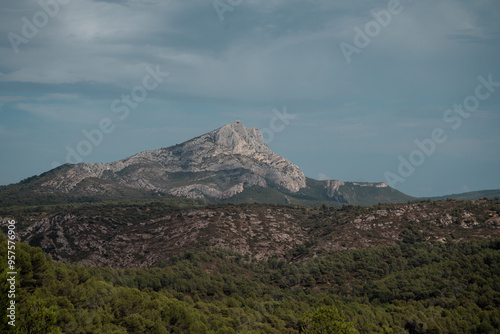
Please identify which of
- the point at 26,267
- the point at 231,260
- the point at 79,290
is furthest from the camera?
the point at 231,260

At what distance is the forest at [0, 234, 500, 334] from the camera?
6147 cm

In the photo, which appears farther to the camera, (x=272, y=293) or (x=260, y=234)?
(x=260, y=234)

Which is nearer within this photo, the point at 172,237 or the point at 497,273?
the point at 497,273


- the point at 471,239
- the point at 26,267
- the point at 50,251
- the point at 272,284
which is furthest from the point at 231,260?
the point at 26,267

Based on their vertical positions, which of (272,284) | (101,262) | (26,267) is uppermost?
(26,267)

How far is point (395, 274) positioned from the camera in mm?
128000

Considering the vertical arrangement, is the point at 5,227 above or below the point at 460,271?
above

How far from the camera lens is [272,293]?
410 feet

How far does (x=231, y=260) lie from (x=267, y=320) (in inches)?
2777

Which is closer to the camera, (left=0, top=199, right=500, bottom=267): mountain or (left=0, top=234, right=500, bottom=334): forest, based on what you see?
(left=0, top=234, right=500, bottom=334): forest

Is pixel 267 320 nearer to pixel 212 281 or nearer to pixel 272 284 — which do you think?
pixel 212 281

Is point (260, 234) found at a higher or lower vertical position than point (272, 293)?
higher

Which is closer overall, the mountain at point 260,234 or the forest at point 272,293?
the forest at point 272,293

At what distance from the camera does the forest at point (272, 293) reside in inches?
2420
